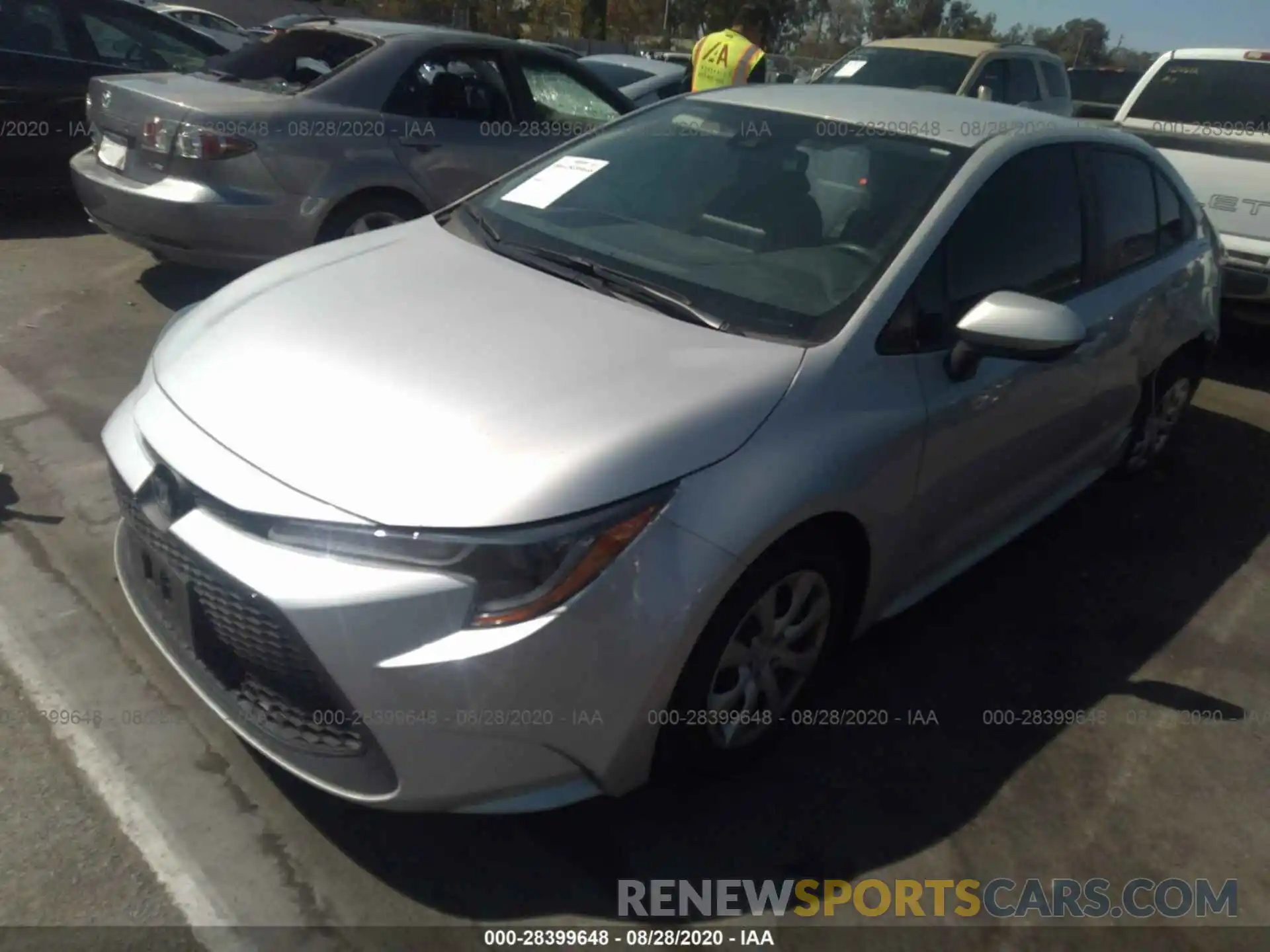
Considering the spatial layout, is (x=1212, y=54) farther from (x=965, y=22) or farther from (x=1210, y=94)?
(x=965, y=22)

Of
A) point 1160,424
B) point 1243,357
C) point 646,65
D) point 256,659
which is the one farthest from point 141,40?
point 1243,357

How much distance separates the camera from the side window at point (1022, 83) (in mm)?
10156

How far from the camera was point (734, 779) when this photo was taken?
2742mm

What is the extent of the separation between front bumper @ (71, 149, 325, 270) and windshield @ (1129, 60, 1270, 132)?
20.4 feet

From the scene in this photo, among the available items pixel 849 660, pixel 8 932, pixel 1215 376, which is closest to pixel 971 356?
pixel 849 660

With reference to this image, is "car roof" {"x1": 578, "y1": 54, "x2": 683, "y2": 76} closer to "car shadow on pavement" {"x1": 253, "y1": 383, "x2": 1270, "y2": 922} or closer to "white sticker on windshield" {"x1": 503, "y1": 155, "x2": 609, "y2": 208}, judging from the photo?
"white sticker on windshield" {"x1": 503, "y1": 155, "x2": 609, "y2": 208}

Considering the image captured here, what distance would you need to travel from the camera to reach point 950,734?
3039 millimetres

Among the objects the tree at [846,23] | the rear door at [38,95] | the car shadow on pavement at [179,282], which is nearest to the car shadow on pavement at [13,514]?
the car shadow on pavement at [179,282]

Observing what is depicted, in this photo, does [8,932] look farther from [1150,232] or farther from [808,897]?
[1150,232]

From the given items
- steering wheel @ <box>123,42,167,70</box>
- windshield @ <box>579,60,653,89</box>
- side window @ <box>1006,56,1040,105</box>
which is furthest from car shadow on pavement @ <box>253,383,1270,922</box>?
windshield @ <box>579,60,653,89</box>

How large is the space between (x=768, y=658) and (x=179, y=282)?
4933 millimetres

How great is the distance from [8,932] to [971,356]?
2.68 metres

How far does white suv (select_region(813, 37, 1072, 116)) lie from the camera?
961 centimetres

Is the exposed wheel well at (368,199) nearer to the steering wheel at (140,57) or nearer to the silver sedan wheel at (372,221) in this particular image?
the silver sedan wheel at (372,221)
